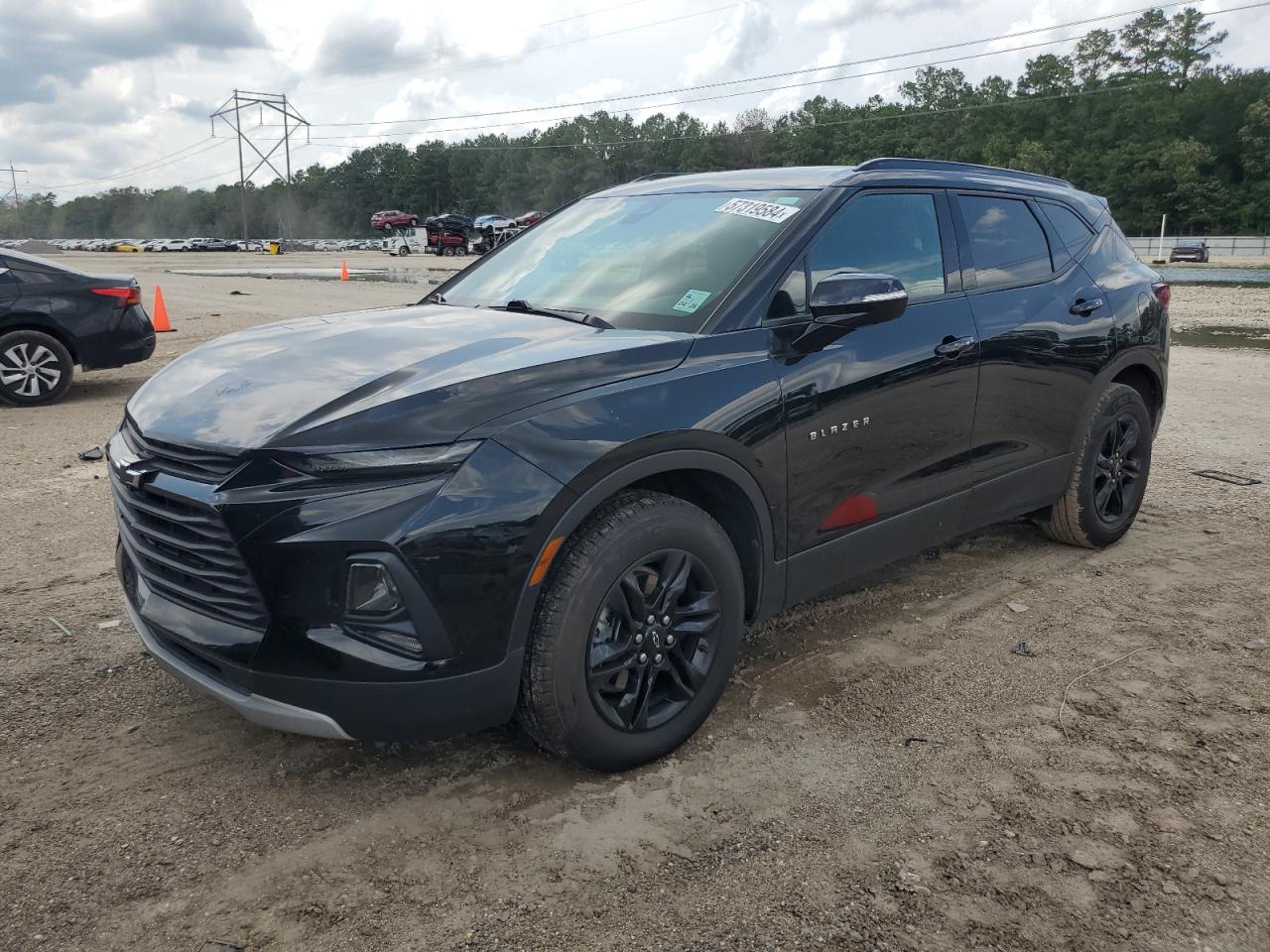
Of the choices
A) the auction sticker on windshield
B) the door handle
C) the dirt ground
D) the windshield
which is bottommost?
the dirt ground

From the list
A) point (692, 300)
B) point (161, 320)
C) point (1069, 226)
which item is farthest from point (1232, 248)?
point (692, 300)

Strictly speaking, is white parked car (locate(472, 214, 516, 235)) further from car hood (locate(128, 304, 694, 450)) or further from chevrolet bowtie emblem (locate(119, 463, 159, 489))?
chevrolet bowtie emblem (locate(119, 463, 159, 489))

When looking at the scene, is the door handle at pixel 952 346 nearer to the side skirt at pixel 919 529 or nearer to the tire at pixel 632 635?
the side skirt at pixel 919 529

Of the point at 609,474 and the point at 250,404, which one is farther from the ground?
the point at 250,404

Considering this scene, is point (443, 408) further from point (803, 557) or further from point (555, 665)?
point (803, 557)

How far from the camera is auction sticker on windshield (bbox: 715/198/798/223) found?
11.8ft

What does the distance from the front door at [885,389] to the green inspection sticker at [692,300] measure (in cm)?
26

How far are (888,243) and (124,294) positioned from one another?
25.3 feet

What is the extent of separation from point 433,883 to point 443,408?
1.24 m

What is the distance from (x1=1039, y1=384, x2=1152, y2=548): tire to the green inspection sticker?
2.46 m

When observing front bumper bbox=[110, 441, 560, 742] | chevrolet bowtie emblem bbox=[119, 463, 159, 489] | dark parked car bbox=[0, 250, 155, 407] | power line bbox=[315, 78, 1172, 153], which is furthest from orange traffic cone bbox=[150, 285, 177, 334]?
power line bbox=[315, 78, 1172, 153]

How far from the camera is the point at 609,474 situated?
2830mm

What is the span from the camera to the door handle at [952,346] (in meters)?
3.90

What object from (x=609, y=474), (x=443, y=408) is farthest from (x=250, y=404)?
(x=609, y=474)
